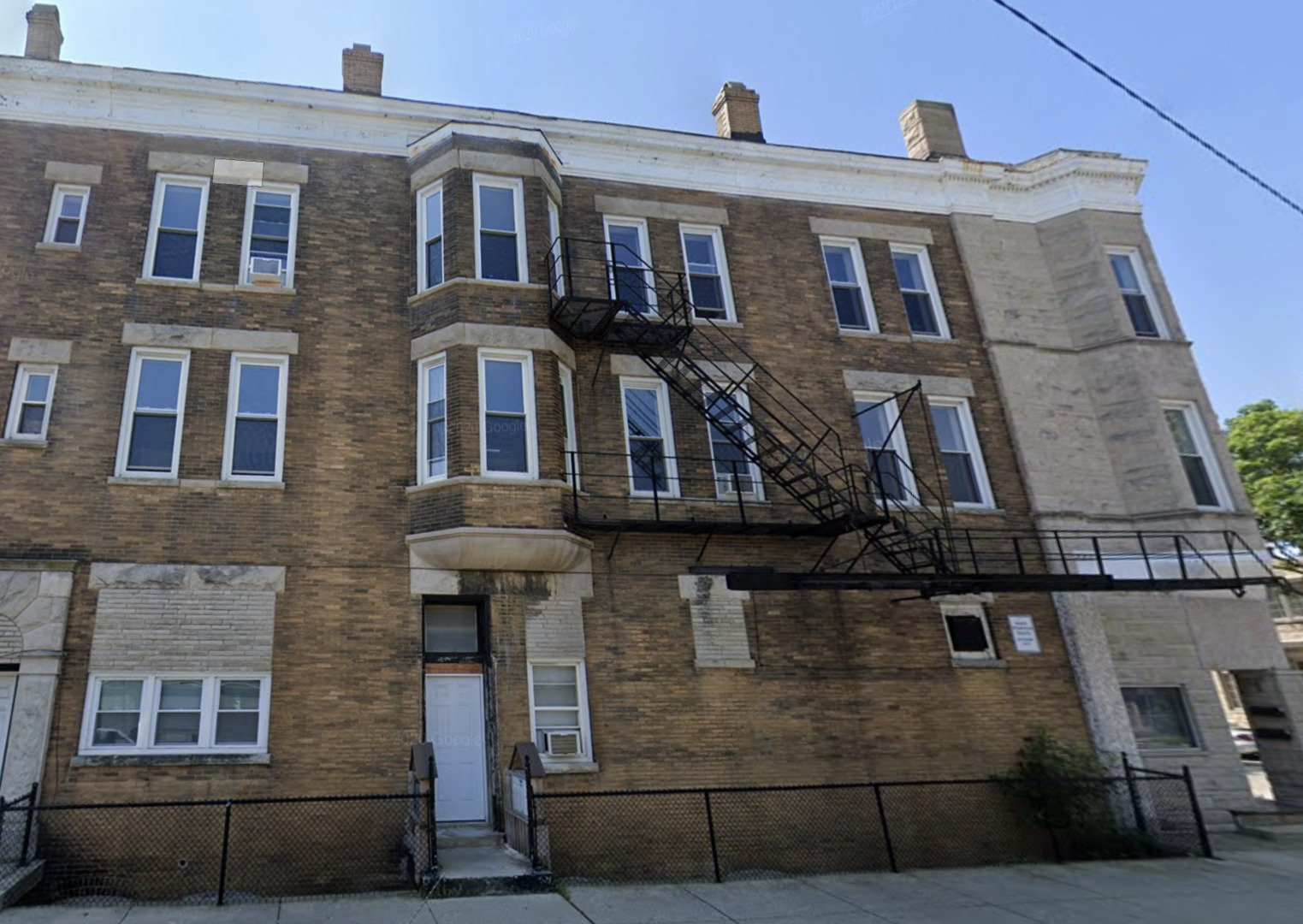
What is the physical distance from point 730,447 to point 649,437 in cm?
146

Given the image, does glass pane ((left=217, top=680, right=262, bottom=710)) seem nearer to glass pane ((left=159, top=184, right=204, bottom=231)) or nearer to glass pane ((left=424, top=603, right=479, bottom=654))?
glass pane ((left=424, top=603, right=479, bottom=654))

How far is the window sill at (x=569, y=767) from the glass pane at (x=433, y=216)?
28.7 feet

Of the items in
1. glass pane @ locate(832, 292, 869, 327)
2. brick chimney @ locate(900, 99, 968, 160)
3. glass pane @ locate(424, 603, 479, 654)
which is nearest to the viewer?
glass pane @ locate(424, 603, 479, 654)

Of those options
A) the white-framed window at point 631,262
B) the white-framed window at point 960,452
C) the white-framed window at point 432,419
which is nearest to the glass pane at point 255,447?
the white-framed window at point 432,419

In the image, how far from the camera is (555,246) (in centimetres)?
1509

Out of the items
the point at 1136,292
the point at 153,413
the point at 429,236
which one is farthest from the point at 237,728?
the point at 1136,292

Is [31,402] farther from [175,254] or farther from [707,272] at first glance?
[707,272]

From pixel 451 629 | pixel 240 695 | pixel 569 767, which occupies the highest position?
pixel 451 629

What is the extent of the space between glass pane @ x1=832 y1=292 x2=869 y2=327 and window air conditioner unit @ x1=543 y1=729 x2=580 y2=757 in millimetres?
9261

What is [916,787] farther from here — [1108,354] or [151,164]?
[151,164]

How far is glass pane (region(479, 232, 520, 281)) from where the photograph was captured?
14219 millimetres

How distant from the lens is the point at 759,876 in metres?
11.0

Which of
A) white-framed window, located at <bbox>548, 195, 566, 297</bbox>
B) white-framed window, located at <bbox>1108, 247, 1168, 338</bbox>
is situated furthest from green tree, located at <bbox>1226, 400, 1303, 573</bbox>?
white-framed window, located at <bbox>548, 195, 566, 297</bbox>

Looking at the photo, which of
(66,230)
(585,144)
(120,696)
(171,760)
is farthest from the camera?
(585,144)
